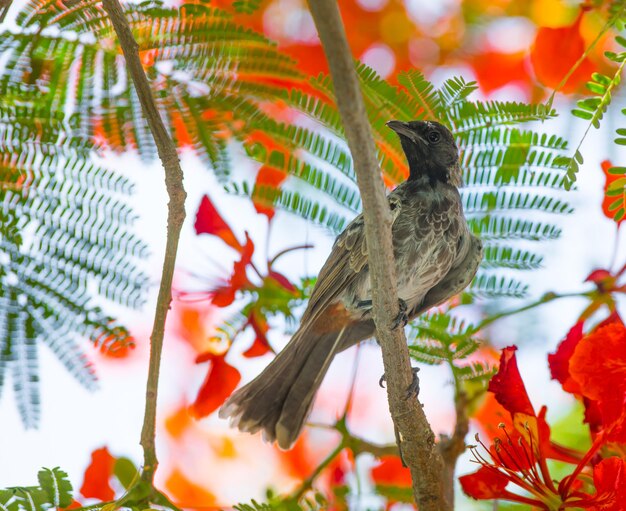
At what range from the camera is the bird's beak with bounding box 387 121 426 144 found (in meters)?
3.01

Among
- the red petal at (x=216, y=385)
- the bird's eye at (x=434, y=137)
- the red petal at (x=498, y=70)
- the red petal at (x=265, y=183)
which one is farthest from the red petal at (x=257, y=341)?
the red petal at (x=498, y=70)

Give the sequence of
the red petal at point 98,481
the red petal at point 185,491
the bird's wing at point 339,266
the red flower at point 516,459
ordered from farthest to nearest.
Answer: the red petal at point 185,491 < the bird's wing at point 339,266 < the red petal at point 98,481 < the red flower at point 516,459

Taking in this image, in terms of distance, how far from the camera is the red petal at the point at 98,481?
240 cm

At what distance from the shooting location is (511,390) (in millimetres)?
2121

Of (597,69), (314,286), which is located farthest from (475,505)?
(597,69)

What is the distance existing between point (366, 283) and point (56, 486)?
6.01 ft

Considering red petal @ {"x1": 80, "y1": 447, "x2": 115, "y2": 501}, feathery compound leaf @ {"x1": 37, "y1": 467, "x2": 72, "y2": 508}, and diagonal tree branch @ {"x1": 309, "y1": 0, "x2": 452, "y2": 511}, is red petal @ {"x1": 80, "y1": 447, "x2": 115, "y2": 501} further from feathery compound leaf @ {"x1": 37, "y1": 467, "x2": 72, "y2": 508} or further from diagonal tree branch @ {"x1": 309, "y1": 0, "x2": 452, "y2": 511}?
A: diagonal tree branch @ {"x1": 309, "y1": 0, "x2": 452, "y2": 511}

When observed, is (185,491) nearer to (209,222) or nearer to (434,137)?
(209,222)

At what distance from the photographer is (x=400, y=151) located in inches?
130

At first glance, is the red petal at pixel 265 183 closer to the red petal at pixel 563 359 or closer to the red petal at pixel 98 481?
the red petal at pixel 98 481

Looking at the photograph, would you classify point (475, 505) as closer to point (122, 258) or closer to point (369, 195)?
point (122, 258)

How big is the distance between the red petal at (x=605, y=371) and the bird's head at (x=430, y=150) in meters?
1.15

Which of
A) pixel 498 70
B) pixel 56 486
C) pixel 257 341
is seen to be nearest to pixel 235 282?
pixel 257 341

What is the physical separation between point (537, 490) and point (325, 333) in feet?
5.91
